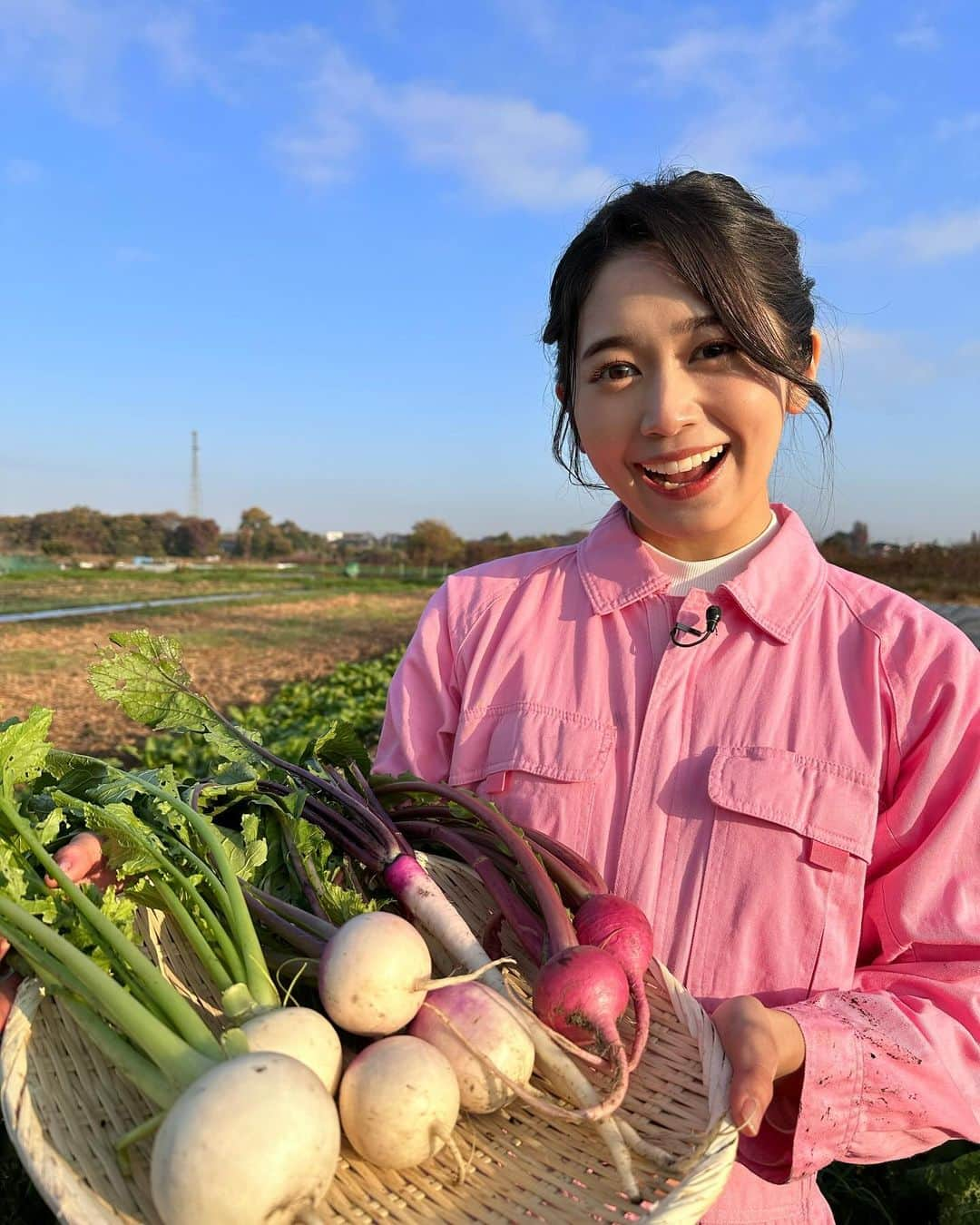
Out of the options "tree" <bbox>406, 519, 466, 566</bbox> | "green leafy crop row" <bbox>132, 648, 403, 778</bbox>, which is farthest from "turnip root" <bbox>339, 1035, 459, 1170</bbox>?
"tree" <bbox>406, 519, 466, 566</bbox>

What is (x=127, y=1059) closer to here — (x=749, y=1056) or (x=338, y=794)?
(x=338, y=794)

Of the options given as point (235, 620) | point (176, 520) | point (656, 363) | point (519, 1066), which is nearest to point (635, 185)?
point (656, 363)

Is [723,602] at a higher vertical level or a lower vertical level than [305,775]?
higher

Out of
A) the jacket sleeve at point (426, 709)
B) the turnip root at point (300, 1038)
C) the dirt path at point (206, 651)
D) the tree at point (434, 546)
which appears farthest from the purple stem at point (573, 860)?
the tree at point (434, 546)

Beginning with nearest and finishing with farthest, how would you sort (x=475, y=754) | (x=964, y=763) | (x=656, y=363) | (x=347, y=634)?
(x=964, y=763), (x=656, y=363), (x=475, y=754), (x=347, y=634)

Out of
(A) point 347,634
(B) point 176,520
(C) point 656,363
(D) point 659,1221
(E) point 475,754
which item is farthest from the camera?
(B) point 176,520

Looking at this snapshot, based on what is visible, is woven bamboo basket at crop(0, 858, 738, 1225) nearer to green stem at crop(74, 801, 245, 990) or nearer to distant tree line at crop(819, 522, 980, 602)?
green stem at crop(74, 801, 245, 990)

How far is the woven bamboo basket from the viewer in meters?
1.13

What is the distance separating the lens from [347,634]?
88.5ft

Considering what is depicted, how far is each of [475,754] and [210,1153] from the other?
0.98m

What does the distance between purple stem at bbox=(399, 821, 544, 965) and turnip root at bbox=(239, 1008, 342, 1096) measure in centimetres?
40

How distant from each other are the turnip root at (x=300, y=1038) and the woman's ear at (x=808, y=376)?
60.6 inches

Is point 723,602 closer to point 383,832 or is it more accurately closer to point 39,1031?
point 383,832

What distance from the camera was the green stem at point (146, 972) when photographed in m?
1.35
